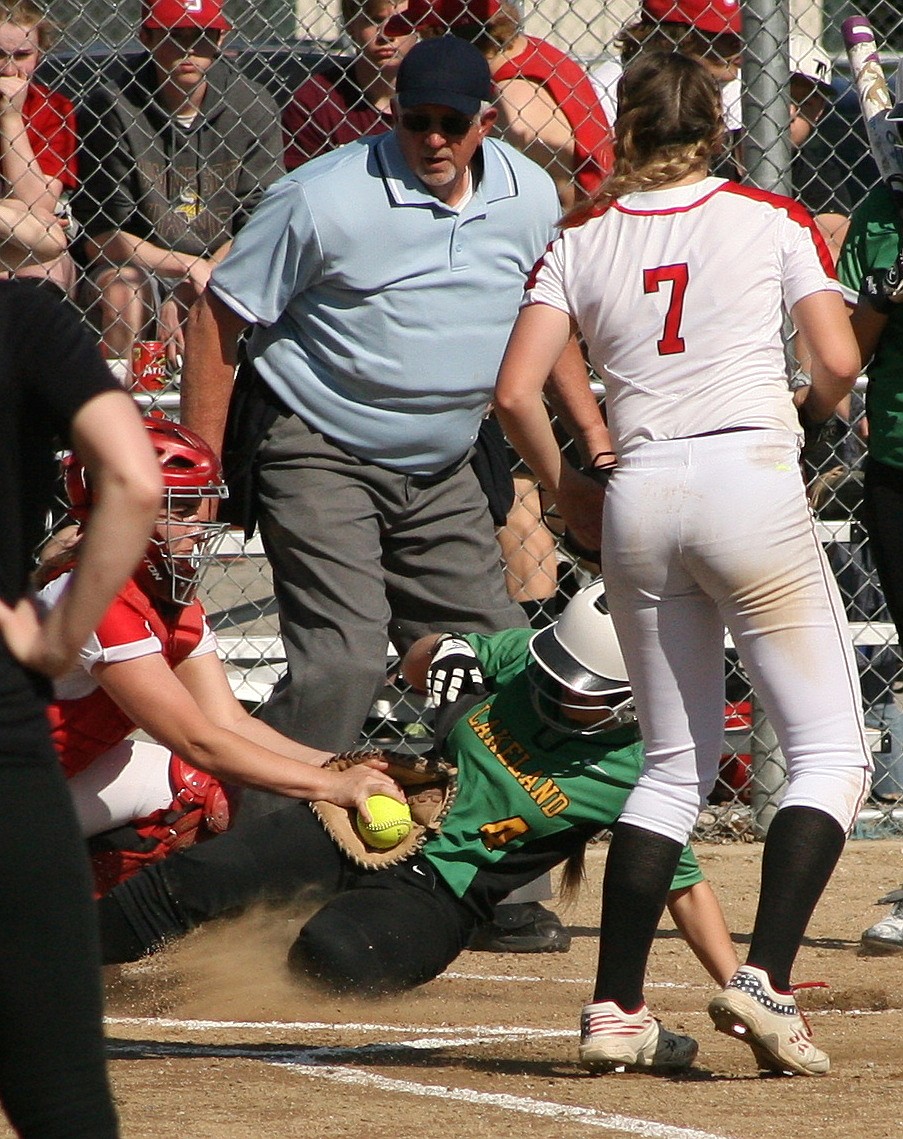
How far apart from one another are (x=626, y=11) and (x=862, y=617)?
6912 millimetres

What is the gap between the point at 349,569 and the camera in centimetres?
515

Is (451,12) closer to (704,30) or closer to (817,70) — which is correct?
(704,30)

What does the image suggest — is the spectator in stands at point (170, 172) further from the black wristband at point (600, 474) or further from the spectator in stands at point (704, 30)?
the black wristband at point (600, 474)

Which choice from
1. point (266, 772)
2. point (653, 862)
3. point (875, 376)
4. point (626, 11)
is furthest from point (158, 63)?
point (626, 11)

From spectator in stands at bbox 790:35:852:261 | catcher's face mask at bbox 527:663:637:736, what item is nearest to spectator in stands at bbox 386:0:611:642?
spectator in stands at bbox 790:35:852:261

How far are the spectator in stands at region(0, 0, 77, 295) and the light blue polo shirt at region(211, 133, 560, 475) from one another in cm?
199

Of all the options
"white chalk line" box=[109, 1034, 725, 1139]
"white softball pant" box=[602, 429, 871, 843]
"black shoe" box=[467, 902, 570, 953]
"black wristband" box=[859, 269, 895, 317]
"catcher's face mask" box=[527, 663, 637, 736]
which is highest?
"black wristband" box=[859, 269, 895, 317]

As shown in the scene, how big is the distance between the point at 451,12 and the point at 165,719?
3.50m

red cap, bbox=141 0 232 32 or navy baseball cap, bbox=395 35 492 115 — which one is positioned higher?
navy baseball cap, bbox=395 35 492 115

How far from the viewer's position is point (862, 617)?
7078 millimetres

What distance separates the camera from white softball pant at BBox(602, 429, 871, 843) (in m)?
3.47

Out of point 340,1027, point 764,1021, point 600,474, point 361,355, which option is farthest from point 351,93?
point 764,1021

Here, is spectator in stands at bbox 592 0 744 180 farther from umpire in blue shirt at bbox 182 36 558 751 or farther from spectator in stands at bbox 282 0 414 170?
umpire in blue shirt at bbox 182 36 558 751

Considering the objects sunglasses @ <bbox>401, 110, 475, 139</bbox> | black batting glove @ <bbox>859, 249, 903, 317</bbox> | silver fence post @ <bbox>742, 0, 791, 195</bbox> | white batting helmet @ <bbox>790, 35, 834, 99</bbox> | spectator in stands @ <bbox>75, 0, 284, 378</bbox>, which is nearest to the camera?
black batting glove @ <bbox>859, 249, 903, 317</bbox>
